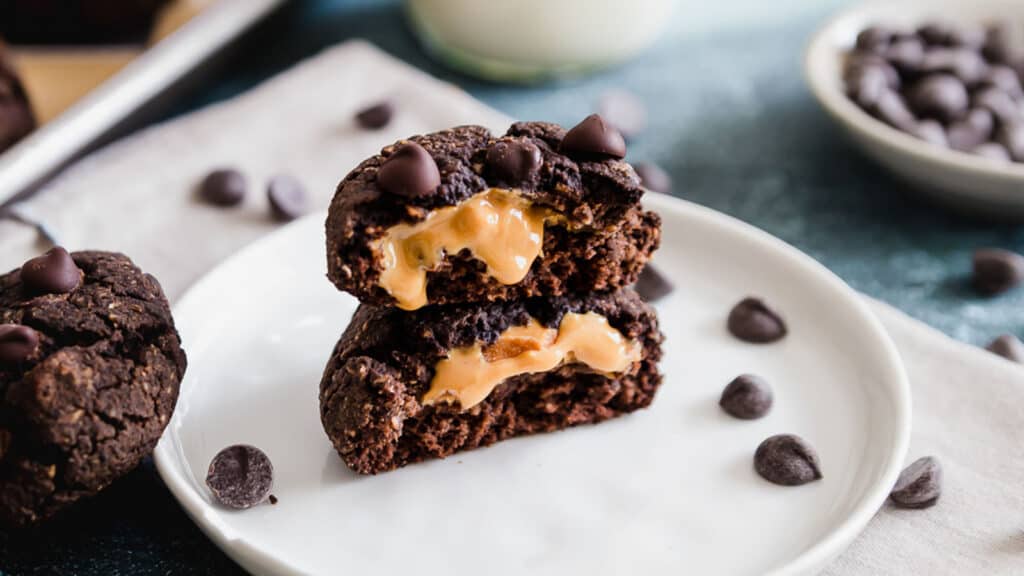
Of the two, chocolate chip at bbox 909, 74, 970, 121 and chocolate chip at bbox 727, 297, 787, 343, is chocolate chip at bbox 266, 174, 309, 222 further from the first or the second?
chocolate chip at bbox 909, 74, 970, 121

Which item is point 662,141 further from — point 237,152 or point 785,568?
point 785,568

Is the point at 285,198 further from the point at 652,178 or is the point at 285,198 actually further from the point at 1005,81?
the point at 1005,81

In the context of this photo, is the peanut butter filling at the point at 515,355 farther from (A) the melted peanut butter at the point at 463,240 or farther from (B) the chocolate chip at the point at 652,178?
(B) the chocolate chip at the point at 652,178

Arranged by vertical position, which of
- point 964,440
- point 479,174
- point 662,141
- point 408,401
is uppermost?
point 479,174

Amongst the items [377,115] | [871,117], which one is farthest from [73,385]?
[871,117]

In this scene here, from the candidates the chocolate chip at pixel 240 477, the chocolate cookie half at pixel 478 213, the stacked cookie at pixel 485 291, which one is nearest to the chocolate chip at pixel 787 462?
the stacked cookie at pixel 485 291

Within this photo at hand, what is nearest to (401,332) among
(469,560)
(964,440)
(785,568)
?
(469,560)
